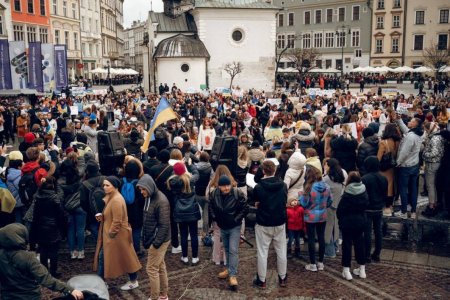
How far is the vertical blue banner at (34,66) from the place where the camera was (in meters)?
26.1

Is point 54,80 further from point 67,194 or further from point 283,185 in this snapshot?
point 283,185

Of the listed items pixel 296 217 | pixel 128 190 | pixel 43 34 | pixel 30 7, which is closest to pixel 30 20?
pixel 30 7

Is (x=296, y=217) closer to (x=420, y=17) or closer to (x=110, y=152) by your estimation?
(x=110, y=152)

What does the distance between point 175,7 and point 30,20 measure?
15962 millimetres

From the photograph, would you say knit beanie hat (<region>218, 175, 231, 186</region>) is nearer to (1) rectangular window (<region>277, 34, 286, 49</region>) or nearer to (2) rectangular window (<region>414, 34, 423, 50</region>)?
(2) rectangular window (<region>414, 34, 423, 50</region>)

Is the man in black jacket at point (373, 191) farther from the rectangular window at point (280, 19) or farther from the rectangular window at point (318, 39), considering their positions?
the rectangular window at point (280, 19)

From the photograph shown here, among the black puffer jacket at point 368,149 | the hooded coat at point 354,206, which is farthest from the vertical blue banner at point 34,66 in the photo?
the hooded coat at point 354,206

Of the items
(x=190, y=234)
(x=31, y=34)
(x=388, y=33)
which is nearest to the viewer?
(x=190, y=234)

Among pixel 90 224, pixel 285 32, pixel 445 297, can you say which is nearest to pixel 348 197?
pixel 445 297

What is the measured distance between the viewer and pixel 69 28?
208 ft

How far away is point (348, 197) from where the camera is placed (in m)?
7.41

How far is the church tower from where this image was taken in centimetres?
5181

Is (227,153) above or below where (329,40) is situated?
below

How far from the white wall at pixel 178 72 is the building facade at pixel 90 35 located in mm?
27517
